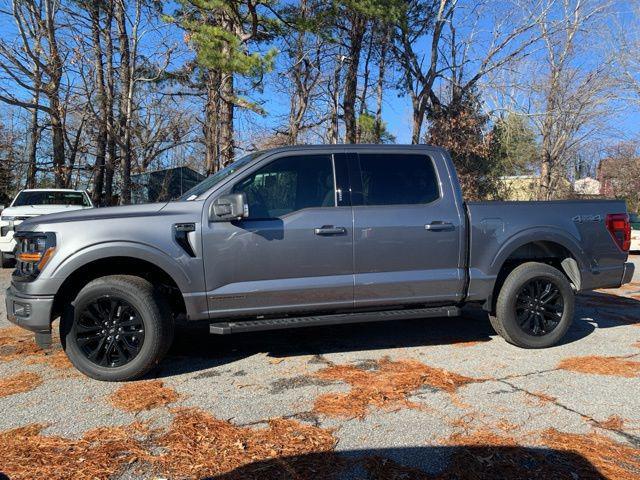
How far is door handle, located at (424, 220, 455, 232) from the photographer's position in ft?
15.8

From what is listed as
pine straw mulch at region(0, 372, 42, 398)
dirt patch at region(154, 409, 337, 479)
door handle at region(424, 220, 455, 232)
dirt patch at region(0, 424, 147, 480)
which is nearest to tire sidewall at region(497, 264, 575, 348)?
door handle at region(424, 220, 455, 232)

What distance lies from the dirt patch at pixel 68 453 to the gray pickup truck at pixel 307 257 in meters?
0.92

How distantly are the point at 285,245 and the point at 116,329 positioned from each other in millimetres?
1580

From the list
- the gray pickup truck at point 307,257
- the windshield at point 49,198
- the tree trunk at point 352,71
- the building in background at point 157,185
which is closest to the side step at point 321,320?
the gray pickup truck at point 307,257

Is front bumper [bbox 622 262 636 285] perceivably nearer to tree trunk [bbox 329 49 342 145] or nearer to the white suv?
the white suv

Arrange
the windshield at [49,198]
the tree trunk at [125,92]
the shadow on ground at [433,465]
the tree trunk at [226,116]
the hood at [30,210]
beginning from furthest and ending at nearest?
the tree trunk at [125,92] < the tree trunk at [226,116] < the windshield at [49,198] < the hood at [30,210] < the shadow on ground at [433,465]

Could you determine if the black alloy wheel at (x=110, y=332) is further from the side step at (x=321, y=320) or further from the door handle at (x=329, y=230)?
the door handle at (x=329, y=230)

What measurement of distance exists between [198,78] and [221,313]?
16.4 metres

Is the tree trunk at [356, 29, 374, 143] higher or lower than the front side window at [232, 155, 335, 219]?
higher

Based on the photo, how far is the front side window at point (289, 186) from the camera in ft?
14.8

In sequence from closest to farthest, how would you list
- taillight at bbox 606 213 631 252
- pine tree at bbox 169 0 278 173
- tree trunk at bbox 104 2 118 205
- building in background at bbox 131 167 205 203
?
taillight at bbox 606 213 631 252 → pine tree at bbox 169 0 278 173 → tree trunk at bbox 104 2 118 205 → building in background at bbox 131 167 205 203

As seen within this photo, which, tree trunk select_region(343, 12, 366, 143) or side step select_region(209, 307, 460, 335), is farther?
tree trunk select_region(343, 12, 366, 143)

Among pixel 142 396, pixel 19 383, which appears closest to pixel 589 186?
pixel 142 396

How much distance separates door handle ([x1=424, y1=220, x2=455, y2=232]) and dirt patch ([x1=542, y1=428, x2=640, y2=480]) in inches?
80.6
